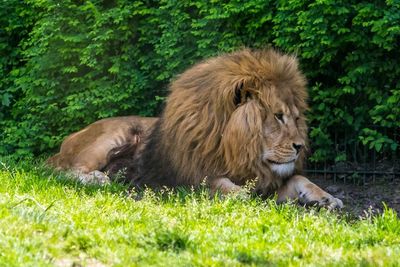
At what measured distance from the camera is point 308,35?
7.02 metres

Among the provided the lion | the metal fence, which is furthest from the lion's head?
the metal fence

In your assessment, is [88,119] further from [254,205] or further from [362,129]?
[254,205]

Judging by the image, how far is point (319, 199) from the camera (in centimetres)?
600

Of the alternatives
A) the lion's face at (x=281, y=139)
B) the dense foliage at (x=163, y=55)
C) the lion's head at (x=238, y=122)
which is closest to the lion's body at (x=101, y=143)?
the dense foliage at (x=163, y=55)

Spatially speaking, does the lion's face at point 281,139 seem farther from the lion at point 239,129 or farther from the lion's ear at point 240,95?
the lion's ear at point 240,95

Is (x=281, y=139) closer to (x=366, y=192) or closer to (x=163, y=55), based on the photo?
(x=366, y=192)

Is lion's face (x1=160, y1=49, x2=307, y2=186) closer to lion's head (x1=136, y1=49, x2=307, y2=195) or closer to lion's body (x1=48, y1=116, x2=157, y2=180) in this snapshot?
lion's head (x1=136, y1=49, x2=307, y2=195)

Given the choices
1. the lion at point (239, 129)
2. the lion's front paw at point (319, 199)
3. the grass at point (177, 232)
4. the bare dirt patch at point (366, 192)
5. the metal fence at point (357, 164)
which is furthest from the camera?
the metal fence at point (357, 164)

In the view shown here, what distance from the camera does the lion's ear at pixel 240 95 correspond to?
6.16m

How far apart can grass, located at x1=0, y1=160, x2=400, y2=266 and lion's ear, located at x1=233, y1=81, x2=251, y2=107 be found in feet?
3.11

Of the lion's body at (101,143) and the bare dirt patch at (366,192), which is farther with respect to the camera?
the lion's body at (101,143)

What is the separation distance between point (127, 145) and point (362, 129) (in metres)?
2.17

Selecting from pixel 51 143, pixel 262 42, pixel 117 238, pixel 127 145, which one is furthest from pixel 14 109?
pixel 117 238

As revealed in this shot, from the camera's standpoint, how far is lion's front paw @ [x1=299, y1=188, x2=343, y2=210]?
233 inches
